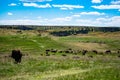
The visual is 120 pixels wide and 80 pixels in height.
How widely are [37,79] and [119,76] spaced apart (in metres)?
9.32

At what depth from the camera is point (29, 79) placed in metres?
26.9

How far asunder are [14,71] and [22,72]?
3.83 feet

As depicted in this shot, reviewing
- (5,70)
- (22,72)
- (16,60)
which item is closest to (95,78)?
(22,72)

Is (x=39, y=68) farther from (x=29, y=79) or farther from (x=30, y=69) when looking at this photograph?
(x=29, y=79)

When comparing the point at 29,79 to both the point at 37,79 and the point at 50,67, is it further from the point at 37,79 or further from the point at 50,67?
the point at 50,67

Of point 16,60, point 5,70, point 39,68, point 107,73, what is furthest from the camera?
point 16,60

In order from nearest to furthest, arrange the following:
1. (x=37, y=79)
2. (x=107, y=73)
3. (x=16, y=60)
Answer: (x=37, y=79), (x=107, y=73), (x=16, y=60)

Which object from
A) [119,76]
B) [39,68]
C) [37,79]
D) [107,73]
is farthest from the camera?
[39,68]

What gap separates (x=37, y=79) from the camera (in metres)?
26.9

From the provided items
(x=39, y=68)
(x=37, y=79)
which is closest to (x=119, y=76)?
Answer: (x=37, y=79)

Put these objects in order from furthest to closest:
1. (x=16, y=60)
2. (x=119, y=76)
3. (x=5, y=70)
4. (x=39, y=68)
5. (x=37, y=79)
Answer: (x=16, y=60) < (x=39, y=68) < (x=5, y=70) < (x=119, y=76) < (x=37, y=79)

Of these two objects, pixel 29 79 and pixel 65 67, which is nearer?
pixel 29 79

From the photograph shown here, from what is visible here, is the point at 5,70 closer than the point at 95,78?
No

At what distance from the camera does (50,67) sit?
3669 cm
